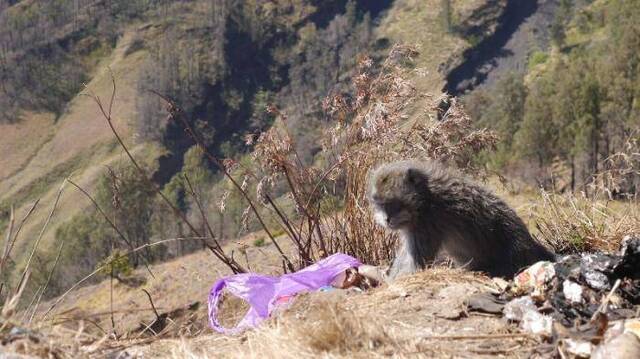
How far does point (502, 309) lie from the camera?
10.9 ft

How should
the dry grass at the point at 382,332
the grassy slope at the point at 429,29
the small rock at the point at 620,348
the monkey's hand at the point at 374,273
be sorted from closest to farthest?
the small rock at the point at 620,348, the dry grass at the point at 382,332, the monkey's hand at the point at 374,273, the grassy slope at the point at 429,29

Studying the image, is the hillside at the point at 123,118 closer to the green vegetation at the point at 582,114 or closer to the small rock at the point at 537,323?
the green vegetation at the point at 582,114

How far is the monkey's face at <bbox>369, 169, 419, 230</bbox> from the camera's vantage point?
168 inches

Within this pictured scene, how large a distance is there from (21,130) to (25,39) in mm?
27007

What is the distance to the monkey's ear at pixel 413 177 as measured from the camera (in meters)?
4.29

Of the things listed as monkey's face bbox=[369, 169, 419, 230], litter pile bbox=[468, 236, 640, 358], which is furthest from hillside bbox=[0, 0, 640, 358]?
monkey's face bbox=[369, 169, 419, 230]

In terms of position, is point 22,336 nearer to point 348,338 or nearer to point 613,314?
point 348,338

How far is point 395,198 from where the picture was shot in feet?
14.0

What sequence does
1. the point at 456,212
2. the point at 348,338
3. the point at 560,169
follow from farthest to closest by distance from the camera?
the point at 560,169
the point at 456,212
the point at 348,338

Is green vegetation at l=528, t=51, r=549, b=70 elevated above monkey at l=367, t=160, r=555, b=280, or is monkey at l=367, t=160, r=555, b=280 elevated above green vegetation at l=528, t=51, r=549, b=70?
monkey at l=367, t=160, r=555, b=280

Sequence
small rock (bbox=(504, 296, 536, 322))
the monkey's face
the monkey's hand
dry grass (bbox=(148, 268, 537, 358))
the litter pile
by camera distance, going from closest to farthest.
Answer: the litter pile < dry grass (bbox=(148, 268, 537, 358)) < small rock (bbox=(504, 296, 536, 322)) < the monkey's face < the monkey's hand

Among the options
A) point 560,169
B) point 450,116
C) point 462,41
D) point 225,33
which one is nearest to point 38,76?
point 225,33

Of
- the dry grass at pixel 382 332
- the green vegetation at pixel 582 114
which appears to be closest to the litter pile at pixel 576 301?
the dry grass at pixel 382 332

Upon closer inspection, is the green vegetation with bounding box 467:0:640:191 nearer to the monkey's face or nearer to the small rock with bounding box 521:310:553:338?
the monkey's face
